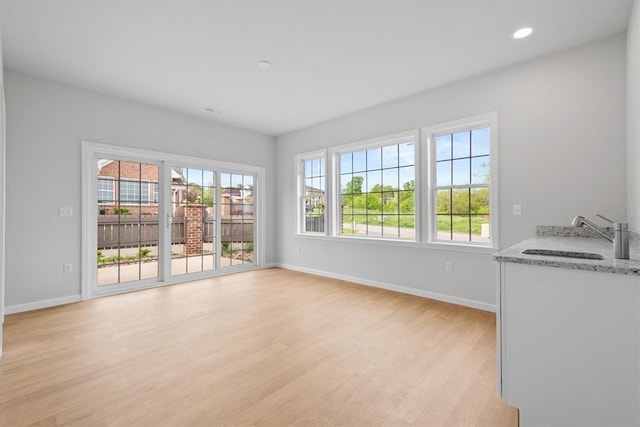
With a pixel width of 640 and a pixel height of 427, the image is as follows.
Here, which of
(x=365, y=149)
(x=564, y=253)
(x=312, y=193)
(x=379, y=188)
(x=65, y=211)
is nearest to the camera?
(x=564, y=253)

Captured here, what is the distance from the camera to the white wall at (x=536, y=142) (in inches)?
110

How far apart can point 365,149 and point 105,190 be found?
12.9 ft

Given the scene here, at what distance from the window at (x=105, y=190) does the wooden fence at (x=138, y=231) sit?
24cm

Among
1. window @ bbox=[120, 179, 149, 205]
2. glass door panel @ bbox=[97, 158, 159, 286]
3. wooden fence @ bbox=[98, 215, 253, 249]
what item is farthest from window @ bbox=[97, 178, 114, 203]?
wooden fence @ bbox=[98, 215, 253, 249]

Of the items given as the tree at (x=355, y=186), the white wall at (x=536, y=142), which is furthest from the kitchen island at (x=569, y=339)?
the tree at (x=355, y=186)

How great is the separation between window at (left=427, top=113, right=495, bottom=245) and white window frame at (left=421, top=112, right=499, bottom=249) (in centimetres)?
1

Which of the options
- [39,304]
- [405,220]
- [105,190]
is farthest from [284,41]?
[39,304]

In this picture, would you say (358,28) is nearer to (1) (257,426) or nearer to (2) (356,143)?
(2) (356,143)

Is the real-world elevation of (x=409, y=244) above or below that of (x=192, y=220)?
below

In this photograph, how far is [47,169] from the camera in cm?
361

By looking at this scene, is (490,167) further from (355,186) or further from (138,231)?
(138,231)

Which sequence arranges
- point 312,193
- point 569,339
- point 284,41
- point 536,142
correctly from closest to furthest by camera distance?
point 569,339 < point 284,41 < point 536,142 < point 312,193

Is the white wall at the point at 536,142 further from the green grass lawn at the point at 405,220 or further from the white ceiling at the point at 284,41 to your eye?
the green grass lawn at the point at 405,220

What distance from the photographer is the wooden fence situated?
418cm
